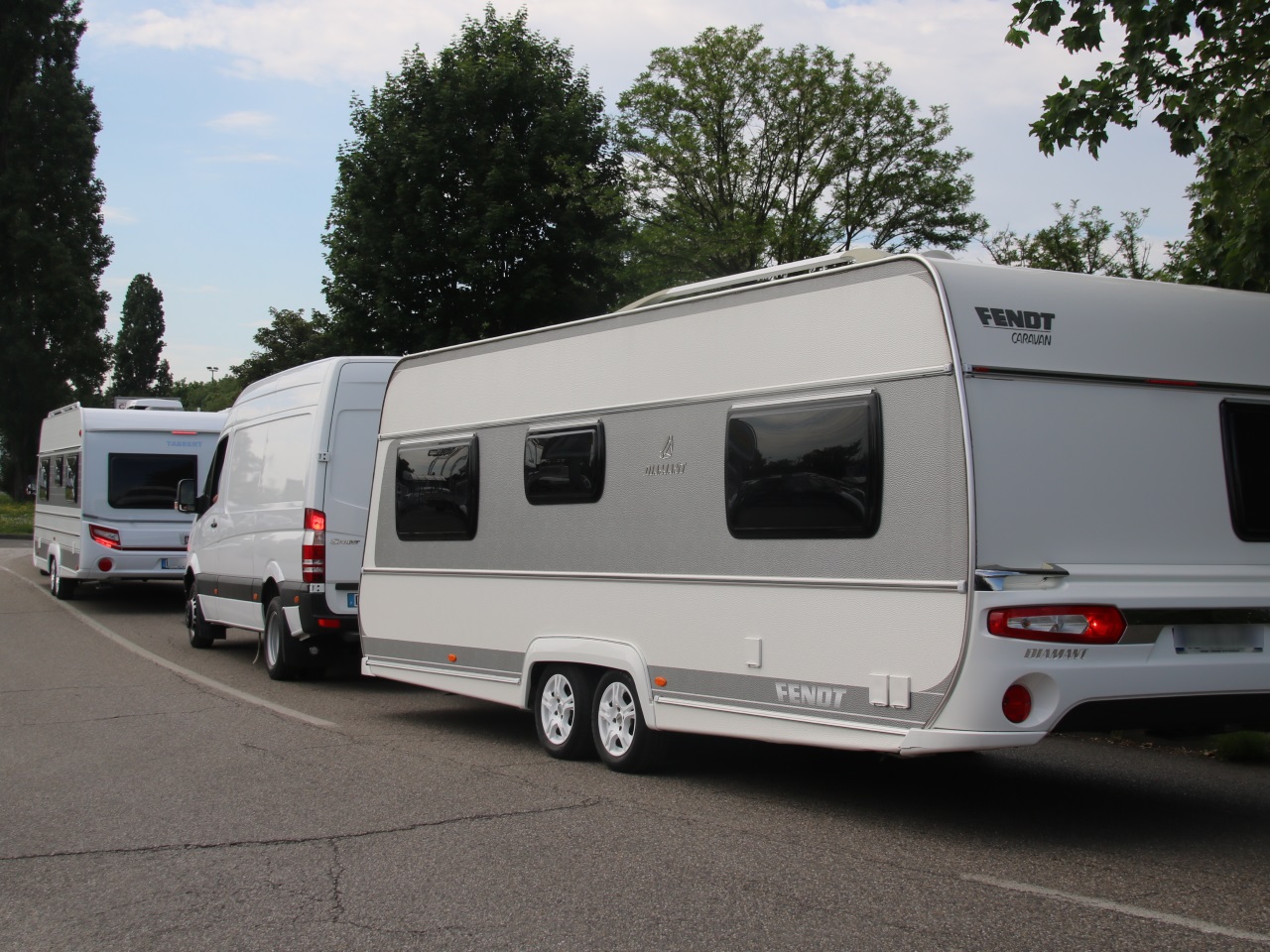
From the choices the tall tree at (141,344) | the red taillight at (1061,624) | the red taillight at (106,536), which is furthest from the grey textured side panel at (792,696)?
the tall tree at (141,344)

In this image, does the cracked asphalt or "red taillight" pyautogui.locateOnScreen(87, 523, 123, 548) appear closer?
the cracked asphalt

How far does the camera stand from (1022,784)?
808 cm

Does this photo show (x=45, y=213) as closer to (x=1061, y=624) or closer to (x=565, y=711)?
(x=565, y=711)

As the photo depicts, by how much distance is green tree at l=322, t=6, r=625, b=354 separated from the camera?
28000 millimetres

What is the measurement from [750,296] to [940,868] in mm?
3286

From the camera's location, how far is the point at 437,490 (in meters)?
10.2

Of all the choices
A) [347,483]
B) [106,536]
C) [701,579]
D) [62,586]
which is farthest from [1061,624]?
[62,586]

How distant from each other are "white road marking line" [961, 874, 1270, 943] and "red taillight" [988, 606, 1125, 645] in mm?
1077

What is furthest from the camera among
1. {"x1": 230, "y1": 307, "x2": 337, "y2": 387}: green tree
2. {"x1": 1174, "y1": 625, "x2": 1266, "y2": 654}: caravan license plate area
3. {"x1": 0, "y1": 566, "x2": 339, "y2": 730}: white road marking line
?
{"x1": 230, "y1": 307, "x2": 337, "y2": 387}: green tree

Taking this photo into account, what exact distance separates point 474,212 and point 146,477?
1011cm

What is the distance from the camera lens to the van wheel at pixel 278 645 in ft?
41.8

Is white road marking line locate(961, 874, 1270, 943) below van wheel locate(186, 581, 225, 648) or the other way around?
below

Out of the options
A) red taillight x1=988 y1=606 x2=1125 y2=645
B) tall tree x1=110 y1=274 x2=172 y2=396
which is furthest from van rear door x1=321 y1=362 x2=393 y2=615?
tall tree x1=110 y1=274 x2=172 y2=396

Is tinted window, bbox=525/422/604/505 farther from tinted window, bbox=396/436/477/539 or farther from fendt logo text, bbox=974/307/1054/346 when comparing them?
fendt logo text, bbox=974/307/1054/346
